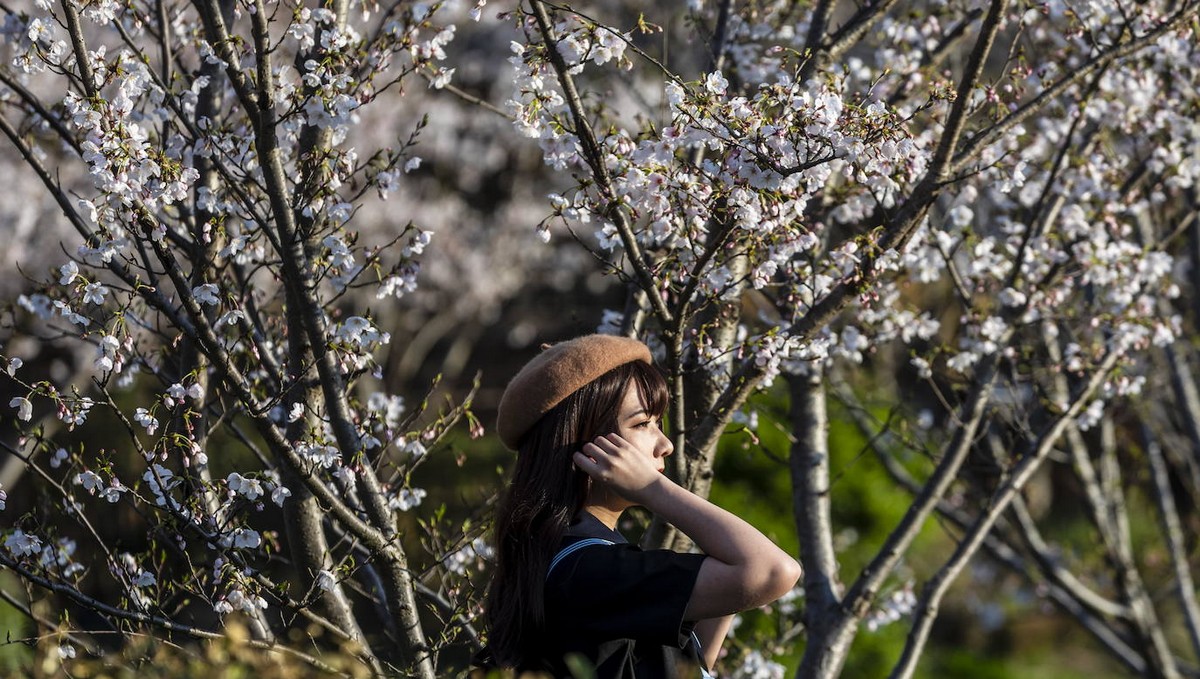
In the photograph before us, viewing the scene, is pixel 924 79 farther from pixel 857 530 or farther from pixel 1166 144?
pixel 857 530

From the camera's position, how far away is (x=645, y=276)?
8.77 ft

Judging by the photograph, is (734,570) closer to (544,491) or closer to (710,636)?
(544,491)

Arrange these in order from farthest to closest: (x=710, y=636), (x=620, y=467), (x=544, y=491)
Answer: (x=710, y=636) → (x=544, y=491) → (x=620, y=467)

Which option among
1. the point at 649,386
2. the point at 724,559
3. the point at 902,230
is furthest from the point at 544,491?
the point at 902,230

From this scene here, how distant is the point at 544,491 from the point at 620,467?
7.6 inches

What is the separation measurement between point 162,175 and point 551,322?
41.2ft

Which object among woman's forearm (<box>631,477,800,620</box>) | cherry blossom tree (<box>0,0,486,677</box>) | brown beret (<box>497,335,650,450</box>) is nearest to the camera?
woman's forearm (<box>631,477,800,620</box>)

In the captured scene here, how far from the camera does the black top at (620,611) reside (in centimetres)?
204

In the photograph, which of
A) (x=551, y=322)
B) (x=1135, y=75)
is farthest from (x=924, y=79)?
(x=551, y=322)

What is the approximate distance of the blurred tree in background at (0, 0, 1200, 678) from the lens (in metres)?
2.57

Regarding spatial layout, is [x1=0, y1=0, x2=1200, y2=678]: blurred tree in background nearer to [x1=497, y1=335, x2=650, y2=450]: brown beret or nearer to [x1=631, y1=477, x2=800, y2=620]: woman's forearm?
[x1=497, y1=335, x2=650, y2=450]: brown beret

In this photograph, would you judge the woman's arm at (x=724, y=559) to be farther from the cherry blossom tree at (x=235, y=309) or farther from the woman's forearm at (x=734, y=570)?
the cherry blossom tree at (x=235, y=309)

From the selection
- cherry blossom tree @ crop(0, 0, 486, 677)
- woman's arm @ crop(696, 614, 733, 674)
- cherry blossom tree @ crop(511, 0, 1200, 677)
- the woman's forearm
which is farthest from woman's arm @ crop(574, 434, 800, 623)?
cherry blossom tree @ crop(0, 0, 486, 677)

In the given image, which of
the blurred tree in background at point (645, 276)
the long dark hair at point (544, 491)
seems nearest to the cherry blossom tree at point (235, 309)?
the blurred tree in background at point (645, 276)
